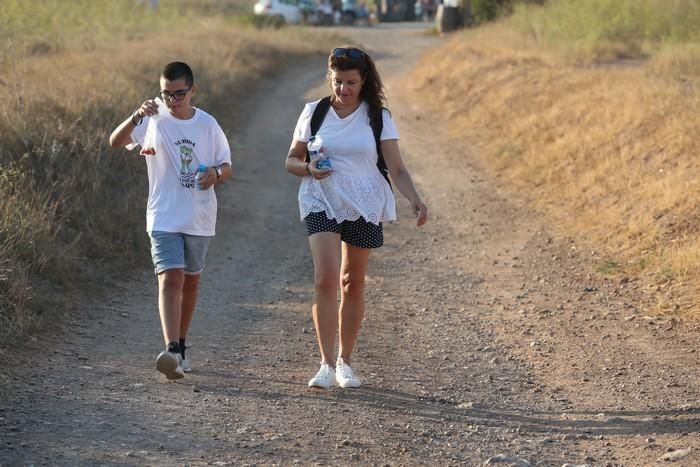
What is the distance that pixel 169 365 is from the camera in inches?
224

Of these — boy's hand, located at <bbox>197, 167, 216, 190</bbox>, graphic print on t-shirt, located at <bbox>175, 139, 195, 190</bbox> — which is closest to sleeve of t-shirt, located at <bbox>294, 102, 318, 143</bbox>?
boy's hand, located at <bbox>197, 167, 216, 190</bbox>

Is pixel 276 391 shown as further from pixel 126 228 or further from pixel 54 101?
pixel 54 101

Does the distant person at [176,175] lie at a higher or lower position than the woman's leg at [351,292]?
higher

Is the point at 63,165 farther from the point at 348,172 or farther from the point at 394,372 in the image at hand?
the point at 348,172

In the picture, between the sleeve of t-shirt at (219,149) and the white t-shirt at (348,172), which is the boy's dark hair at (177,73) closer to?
the sleeve of t-shirt at (219,149)

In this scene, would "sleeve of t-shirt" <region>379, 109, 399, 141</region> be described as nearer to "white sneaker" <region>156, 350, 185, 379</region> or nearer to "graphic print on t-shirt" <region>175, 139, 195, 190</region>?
"graphic print on t-shirt" <region>175, 139, 195, 190</region>

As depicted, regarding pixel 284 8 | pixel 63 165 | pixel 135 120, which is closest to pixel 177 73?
pixel 135 120

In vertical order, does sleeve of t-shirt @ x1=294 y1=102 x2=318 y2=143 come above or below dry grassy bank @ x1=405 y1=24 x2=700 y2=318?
above

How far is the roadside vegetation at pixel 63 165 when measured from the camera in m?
7.54

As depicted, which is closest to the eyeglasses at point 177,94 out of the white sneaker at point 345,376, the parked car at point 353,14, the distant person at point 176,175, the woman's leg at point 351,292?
the distant person at point 176,175

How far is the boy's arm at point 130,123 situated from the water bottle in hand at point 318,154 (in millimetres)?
851

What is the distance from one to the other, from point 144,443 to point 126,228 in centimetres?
468

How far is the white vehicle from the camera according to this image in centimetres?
4603

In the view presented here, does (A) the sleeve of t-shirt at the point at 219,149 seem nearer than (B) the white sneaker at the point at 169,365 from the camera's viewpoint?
No
